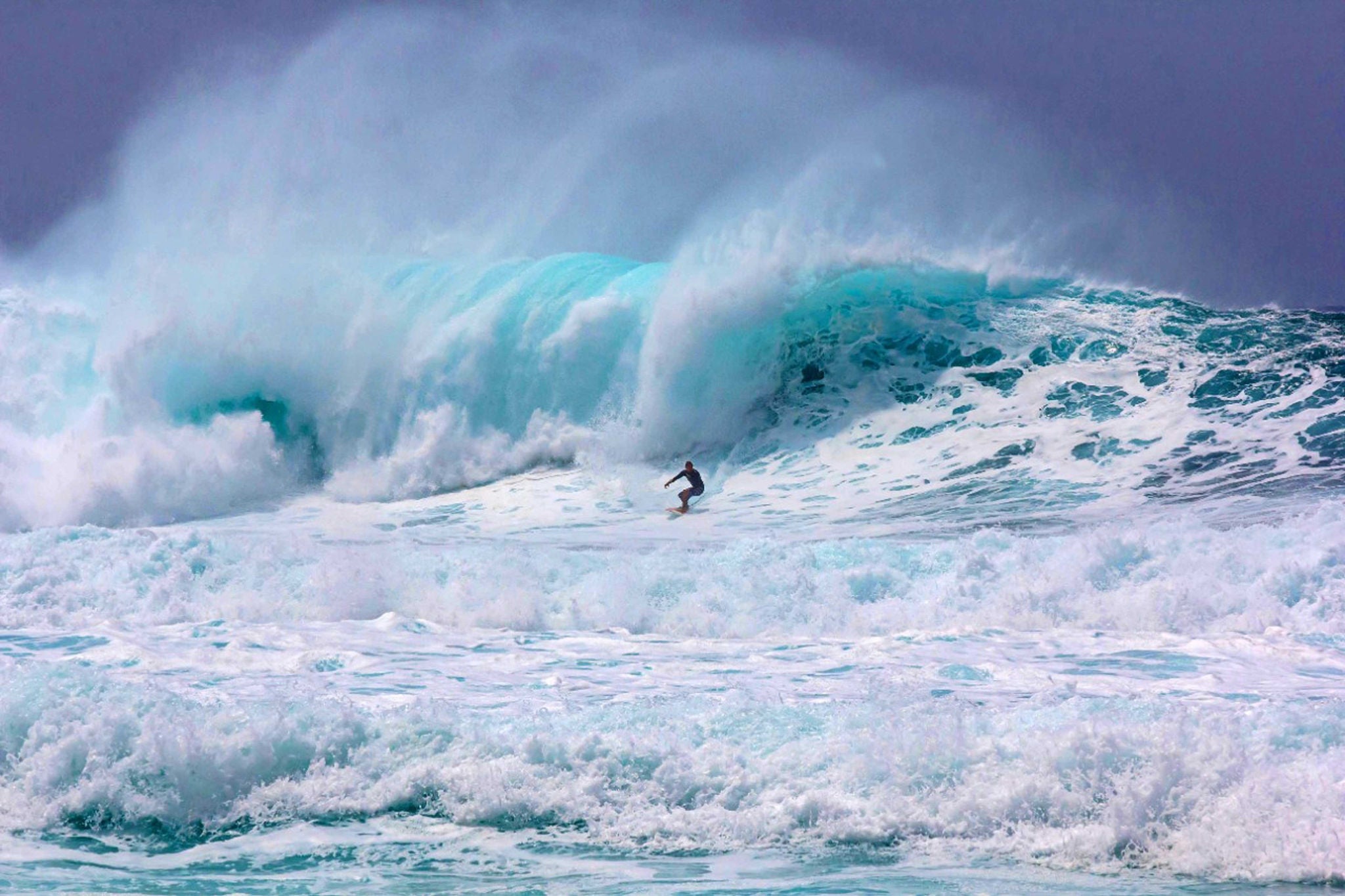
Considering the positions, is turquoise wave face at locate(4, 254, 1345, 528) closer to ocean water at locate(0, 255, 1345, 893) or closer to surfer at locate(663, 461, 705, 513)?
ocean water at locate(0, 255, 1345, 893)

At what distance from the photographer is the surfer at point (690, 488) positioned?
48.3ft

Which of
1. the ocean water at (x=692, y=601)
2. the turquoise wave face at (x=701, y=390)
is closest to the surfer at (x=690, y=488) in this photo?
the ocean water at (x=692, y=601)

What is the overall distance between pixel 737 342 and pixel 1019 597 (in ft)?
30.2

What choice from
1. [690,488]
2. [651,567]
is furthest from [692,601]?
[690,488]

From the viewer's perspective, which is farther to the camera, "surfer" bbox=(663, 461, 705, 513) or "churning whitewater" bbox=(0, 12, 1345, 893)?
"surfer" bbox=(663, 461, 705, 513)

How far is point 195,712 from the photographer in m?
5.92

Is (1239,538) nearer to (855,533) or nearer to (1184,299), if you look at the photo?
(855,533)

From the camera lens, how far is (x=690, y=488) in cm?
1501

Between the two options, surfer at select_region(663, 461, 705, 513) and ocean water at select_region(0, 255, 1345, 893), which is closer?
ocean water at select_region(0, 255, 1345, 893)

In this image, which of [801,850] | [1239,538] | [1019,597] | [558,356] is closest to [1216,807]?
[801,850]

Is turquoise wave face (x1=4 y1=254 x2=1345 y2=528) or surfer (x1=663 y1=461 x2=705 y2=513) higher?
turquoise wave face (x1=4 y1=254 x2=1345 y2=528)

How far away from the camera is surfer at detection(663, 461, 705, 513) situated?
14719 mm

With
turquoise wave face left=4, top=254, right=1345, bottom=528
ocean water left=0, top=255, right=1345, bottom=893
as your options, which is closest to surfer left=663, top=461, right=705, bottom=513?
ocean water left=0, top=255, right=1345, bottom=893

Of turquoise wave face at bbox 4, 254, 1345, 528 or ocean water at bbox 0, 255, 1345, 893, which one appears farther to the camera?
turquoise wave face at bbox 4, 254, 1345, 528
